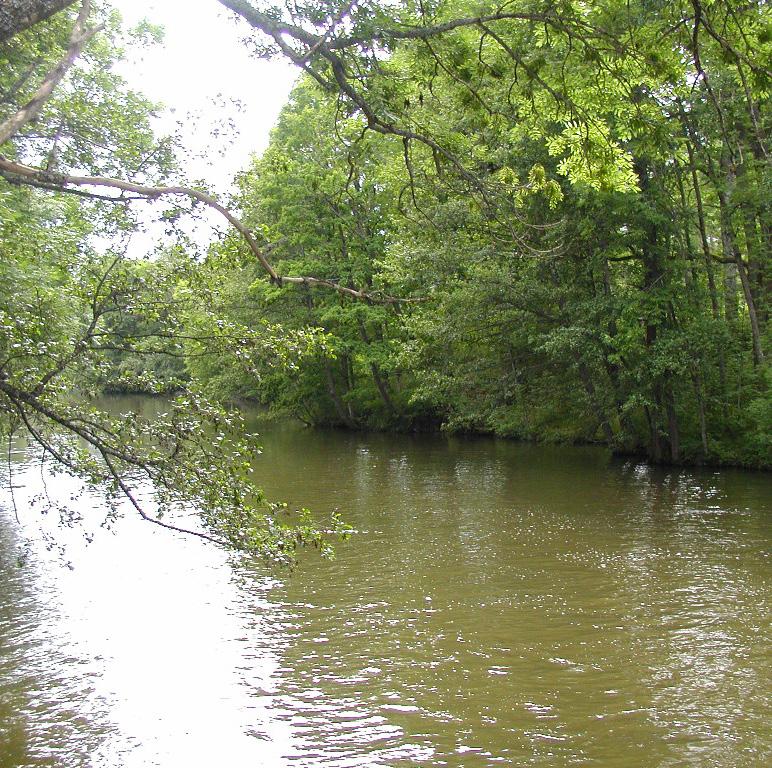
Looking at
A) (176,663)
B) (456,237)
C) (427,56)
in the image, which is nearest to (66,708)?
(176,663)

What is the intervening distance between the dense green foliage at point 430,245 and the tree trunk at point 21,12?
39cm

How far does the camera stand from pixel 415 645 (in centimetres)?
758

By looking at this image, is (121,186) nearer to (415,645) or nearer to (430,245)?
(415,645)

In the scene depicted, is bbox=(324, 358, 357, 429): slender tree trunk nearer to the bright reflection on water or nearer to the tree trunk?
the bright reflection on water

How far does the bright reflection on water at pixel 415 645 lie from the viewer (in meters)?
5.70

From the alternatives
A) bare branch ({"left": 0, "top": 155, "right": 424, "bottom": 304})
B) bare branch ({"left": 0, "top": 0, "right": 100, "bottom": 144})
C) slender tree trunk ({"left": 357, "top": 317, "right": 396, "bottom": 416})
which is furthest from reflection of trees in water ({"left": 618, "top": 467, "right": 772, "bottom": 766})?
slender tree trunk ({"left": 357, "top": 317, "right": 396, "bottom": 416})

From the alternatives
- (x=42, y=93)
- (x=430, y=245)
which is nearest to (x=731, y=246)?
(x=430, y=245)

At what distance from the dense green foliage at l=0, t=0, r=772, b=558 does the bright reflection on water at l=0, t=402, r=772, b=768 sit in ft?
5.73

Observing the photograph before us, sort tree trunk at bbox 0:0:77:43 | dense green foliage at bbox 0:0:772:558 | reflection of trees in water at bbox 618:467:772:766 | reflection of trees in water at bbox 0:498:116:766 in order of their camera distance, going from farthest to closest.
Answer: reflection of trees in water at bbox 0:498:116:766
reflection of trees in water at bbox 618:467:772:766
dense green foliage at bbox 0:0:772:558
tree trunk at bbox 0:0:77:43

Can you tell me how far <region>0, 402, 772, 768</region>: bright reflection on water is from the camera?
18.7ft

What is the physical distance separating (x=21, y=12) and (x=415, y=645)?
637 cm

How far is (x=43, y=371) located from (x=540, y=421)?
737 inches

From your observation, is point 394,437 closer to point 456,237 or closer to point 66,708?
point 456,237

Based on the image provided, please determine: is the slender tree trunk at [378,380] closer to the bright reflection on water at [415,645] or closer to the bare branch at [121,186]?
the bright reflection on water at [415,645]
